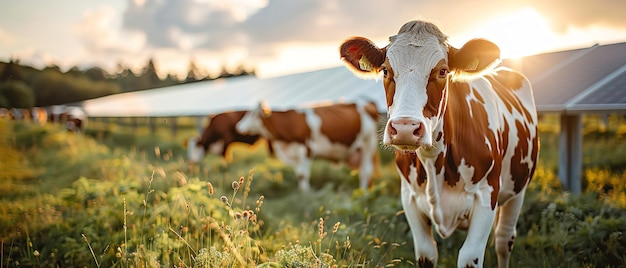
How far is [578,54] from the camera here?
24.4 ft

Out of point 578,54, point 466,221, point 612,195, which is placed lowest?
point 612,195

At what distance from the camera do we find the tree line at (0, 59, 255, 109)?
73.5 feet

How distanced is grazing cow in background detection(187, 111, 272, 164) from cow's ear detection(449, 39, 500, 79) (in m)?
8.54

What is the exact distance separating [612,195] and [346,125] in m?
4.82

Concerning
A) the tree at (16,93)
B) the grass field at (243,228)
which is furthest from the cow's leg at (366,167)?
the tree at (16,93)

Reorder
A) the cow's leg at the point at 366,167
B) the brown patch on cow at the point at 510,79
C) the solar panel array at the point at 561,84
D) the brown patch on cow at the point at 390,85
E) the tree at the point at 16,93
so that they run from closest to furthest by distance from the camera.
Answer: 1. the brown patch on cow at the point at 390,85
2. the brown patch on cow at the point at 510,79
3. the solar panel array at the point at 561,84
4. the cow's leg at the point at 366,167
5. the tree at the point at 16,93

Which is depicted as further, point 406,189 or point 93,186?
point 93,186

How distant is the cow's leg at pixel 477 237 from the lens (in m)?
3.09

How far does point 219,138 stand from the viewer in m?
11.7

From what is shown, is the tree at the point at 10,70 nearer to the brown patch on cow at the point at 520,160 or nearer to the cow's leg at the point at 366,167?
the cow's leg at the point at 366,167

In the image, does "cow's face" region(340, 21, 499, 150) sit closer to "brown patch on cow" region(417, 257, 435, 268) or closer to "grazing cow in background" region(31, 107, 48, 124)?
"brown patch on cow" region(417, 257, 435, 268)

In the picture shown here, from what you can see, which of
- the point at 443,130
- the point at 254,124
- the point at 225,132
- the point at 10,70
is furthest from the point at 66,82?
the point at 443,130

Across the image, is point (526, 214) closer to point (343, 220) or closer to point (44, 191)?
point (343, 220)

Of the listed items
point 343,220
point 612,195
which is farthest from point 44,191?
point 612,195
